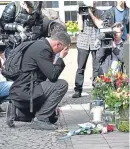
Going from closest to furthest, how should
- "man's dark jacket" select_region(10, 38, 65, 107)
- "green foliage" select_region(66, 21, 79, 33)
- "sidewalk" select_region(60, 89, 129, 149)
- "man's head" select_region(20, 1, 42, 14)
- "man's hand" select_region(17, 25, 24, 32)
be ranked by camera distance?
"sidewalk" select_region(60, 89, 129, 149), "man's dark jacket" select_region(10, 38, 65, 107), "man's hand" select_region(17, 25, 24, 32), "man's head" select_region(20, 1, 42, 14), "green foliage" select_region(66, 21, 79, 33)

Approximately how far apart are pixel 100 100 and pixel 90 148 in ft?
6.16

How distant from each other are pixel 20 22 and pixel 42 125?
246 cm

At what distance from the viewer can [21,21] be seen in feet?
27.7

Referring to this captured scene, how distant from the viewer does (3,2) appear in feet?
38.6

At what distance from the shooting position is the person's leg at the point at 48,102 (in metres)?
6.48

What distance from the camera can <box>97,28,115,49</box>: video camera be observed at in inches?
353

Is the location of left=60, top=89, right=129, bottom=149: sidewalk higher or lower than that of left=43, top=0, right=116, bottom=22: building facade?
lower

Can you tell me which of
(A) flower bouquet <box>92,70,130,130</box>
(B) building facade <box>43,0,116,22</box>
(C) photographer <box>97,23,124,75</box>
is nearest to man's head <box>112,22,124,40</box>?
(C) photographer <box>97,23,124,75</box>

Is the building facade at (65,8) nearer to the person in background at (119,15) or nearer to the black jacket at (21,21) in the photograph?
the person in background at (119,15)

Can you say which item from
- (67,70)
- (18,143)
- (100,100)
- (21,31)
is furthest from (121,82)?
(67,70)

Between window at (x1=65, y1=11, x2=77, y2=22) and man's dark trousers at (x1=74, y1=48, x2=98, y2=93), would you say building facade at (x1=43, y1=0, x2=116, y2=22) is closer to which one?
window at (x1=65, y1=11, x2=77, y2=22)

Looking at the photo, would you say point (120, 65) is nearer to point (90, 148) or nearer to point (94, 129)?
point (94, 129)

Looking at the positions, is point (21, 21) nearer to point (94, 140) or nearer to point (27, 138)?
point (27, 138)

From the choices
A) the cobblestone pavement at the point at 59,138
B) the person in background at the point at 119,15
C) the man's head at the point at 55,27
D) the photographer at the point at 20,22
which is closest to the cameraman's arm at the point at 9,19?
the photographer at the point at 20,22
